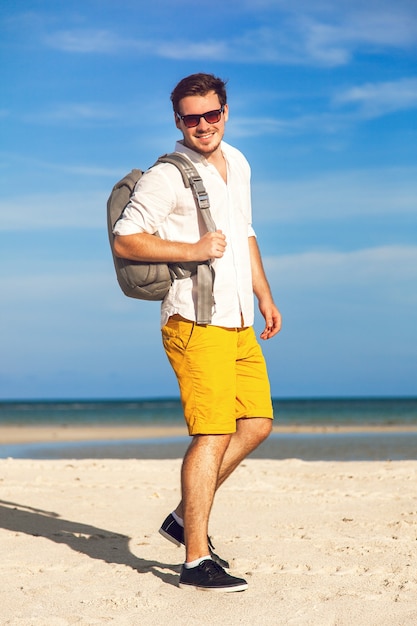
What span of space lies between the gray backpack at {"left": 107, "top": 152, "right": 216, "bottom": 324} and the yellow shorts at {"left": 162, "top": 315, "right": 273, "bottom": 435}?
9 centimetres

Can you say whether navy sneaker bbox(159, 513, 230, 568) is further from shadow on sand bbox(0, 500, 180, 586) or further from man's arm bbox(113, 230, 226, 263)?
man's arm bbox(113, 230, 226, 263)

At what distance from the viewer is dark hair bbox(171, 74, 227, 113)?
3586 mm

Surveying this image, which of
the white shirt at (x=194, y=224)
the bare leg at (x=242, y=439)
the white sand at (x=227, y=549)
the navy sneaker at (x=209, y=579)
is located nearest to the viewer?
the white sand at (x=227, y=549)

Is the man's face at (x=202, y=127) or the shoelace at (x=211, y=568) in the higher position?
the man's face at (x=202, y=127)

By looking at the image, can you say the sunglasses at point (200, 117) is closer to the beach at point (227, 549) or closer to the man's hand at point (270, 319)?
the man's hand at point (270, 319)

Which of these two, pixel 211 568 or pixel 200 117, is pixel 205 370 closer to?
pixel 211 568

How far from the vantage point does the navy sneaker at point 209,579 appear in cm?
339

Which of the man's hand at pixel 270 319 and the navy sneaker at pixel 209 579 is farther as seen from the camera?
the man's hand at pixel 270 319

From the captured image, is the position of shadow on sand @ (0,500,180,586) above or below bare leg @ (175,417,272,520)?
below

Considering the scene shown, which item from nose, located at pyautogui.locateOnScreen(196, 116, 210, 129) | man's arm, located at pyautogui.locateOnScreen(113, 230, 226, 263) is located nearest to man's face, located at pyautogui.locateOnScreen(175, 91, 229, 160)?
nose, located at pyautogui.locateOnScreen(196, 116, 210, 129)

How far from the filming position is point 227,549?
4453mm

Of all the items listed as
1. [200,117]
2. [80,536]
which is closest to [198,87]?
[200,117]

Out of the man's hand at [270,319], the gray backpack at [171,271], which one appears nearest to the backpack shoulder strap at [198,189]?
the gray backpack at [171,271]

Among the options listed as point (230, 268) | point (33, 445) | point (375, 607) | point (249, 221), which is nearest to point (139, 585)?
point (375, 607)
